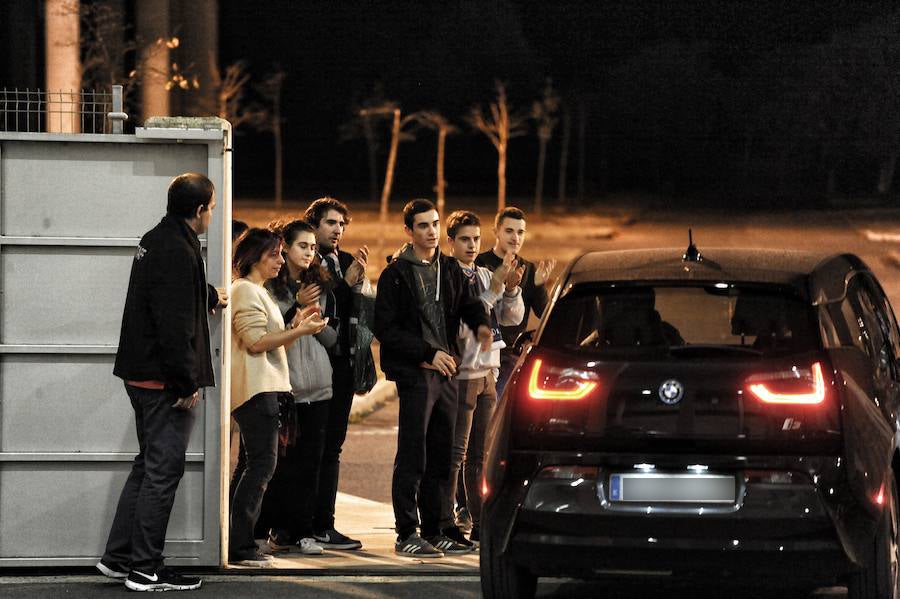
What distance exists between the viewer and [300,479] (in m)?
7.88

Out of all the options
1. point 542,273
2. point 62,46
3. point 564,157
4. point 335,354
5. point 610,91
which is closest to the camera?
point 335,354

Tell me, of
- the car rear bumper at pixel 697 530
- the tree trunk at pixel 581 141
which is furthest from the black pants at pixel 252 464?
the tree trunk at pixel 581 141

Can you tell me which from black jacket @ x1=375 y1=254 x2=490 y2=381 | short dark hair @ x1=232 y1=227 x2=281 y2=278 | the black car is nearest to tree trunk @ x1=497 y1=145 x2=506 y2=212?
black jacket @ x1=375 y1=254 x2=490 y2=381

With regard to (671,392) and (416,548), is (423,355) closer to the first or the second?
(416,548)

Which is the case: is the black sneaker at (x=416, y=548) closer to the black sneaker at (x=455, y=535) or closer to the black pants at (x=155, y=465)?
the black sneaker at (x=455, y=535)

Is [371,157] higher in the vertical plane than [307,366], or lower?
lower

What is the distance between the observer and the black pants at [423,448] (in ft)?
25.2

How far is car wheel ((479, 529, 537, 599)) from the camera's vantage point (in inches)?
228

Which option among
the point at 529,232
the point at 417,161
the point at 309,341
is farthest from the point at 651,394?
the point at 417,161

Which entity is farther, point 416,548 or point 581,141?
point 581,141

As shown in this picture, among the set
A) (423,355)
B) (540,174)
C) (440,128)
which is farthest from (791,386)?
(540,174)

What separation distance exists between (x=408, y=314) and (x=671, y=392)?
8.13 ft

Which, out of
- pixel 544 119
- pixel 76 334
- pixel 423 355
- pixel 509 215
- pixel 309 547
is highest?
pixel 544 119

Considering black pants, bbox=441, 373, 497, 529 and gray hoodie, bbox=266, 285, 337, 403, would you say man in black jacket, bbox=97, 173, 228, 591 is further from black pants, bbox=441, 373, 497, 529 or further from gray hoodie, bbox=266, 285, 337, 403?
black pants, bbox=441, 373, 497, 529
